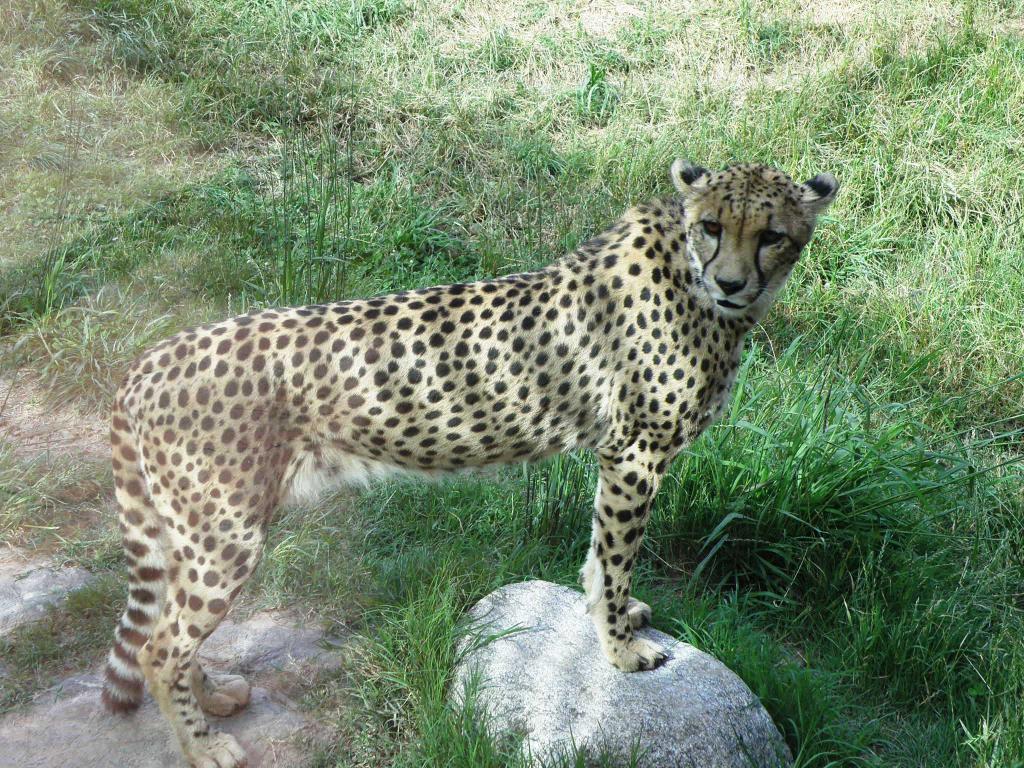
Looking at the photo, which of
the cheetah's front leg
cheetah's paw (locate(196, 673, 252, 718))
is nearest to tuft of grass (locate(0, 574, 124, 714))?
cheetah's paw (locate(196, 673, 252, 718))

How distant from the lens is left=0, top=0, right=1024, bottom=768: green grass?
336 centimetres

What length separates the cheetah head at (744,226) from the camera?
283 cm

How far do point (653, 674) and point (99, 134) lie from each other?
4353 mm

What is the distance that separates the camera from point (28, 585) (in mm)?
3369

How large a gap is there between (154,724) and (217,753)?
253mm

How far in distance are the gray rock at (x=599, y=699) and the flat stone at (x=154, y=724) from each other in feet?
1.58

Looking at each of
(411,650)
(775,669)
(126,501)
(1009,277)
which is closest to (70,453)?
(126,501)

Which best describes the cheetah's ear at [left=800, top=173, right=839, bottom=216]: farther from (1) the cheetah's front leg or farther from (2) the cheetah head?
(1) the cheetah's front leg

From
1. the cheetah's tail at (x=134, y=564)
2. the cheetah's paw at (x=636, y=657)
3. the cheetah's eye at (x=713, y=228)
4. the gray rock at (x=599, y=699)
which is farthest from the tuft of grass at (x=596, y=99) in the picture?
the cheetah's tail at (x=134, y=564)

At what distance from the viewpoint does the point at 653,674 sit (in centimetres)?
307

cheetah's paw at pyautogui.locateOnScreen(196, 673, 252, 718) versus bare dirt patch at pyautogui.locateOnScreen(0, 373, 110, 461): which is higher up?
cheetah's paw at pyautogui.locateOnScreen(196, 673, 252, 718)

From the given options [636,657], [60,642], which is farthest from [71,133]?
[636,657]

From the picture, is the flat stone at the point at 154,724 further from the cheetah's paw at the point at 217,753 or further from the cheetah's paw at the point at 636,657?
the cheetah's paw at the point at 636,657

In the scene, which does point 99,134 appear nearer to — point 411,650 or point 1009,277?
point 411,650
